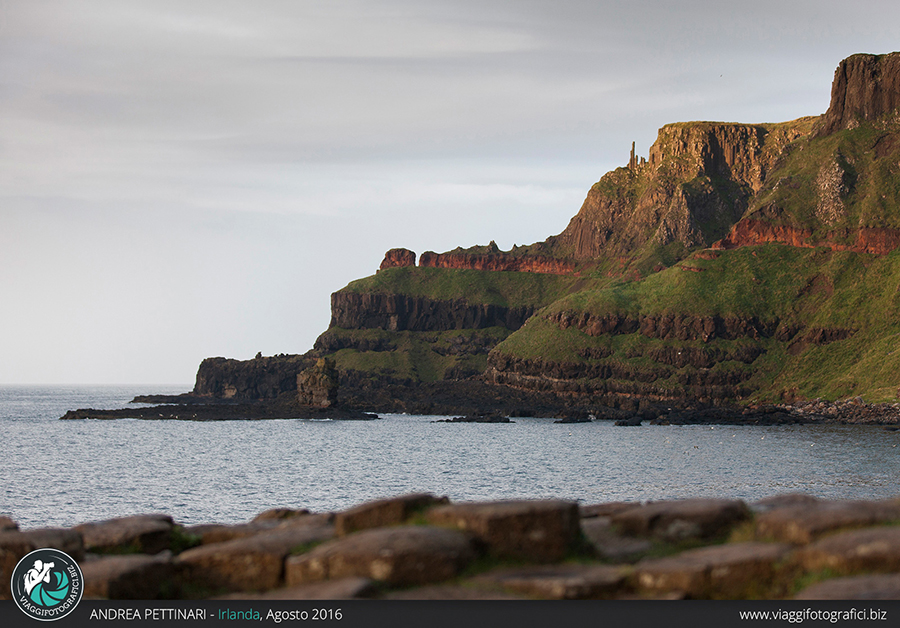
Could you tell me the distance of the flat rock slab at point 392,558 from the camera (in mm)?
13234

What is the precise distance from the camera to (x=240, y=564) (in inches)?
571

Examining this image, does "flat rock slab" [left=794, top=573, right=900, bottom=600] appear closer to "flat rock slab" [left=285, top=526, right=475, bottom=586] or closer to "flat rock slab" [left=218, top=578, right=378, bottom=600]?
"flat rock slab" [left=285, top=526, right=475, bottom=586]

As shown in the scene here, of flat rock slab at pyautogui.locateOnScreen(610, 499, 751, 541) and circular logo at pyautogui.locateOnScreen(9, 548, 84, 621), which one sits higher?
flat rock slab at pyautogui.locateOnScreen(610, 499, 751, 541)

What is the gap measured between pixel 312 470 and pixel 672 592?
230 feet

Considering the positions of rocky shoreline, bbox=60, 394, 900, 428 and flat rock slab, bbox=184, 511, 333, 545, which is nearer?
flat rock slab, bbox=184, 511, 333, 545

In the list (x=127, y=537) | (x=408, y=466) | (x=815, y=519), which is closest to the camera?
(x=815, y=519)

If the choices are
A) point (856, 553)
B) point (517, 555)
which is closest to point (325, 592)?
point (517, 555)

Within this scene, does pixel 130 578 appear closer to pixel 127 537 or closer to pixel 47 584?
pixel 47 584

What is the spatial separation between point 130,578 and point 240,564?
1.81 meters

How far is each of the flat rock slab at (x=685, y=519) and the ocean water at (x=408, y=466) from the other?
39.1 m

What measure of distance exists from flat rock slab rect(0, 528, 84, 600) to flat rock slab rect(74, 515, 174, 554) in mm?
863

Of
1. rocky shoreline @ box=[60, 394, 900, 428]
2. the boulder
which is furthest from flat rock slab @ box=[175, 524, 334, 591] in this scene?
the boulder

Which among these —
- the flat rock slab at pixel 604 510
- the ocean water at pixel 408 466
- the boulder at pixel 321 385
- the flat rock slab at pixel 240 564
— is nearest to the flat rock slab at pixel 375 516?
the flat rock slab at pixel 240 564

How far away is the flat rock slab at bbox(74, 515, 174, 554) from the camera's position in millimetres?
16312
